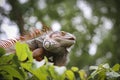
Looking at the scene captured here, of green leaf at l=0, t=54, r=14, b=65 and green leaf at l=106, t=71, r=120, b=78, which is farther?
green leaf at l=106, t=71, r=120, b=78

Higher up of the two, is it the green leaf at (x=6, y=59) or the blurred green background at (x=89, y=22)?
the blurred green background at (x=89, y=22)

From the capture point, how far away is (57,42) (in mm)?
1355

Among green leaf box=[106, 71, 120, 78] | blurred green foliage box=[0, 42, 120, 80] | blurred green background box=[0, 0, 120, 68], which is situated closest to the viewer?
blurred green foliage box=[0, 42, 120, 80]

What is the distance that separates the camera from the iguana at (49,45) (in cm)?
135

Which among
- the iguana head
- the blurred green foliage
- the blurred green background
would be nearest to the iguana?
the iguana head

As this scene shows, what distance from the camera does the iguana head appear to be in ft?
4.40

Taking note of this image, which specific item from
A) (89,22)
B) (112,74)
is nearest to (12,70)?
(112,74)

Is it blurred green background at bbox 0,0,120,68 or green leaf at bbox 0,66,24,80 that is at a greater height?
blurred green background at bbox 0,0,120,68

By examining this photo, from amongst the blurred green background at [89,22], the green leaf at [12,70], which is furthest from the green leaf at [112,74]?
the blurred green background at [89,22]

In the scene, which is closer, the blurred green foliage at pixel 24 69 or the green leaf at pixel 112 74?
the blurred green foliage at pixel 24 69

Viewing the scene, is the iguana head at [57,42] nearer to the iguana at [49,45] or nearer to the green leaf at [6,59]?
the iguana at [49,45]

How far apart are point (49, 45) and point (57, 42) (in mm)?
32

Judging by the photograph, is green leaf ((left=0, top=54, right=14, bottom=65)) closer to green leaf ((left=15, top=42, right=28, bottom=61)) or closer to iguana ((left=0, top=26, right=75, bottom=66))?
green leaf ((left=15, top=42, right=28, bottom=61))

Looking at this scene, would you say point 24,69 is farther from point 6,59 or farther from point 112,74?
point 112,74
